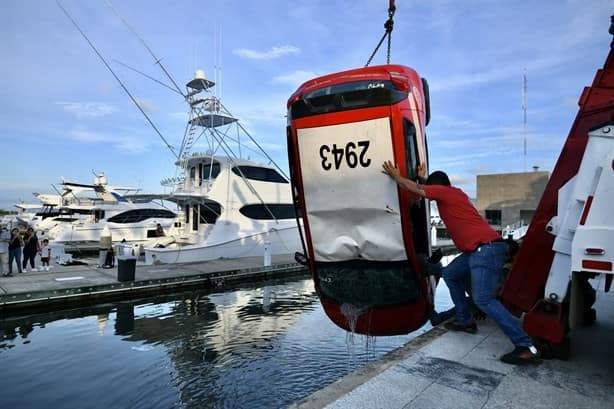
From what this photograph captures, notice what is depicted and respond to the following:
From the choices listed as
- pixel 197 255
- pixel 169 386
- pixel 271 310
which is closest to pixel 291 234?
pixel 197 255

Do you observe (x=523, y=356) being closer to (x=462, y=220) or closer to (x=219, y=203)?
(x=462, y=220)

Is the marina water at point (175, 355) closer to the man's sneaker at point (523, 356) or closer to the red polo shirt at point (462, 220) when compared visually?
the man's sneaker at point (523, 356)

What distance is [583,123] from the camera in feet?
11.0

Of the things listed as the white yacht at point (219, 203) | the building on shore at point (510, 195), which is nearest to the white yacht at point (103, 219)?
the white yacht at point (219, 203)

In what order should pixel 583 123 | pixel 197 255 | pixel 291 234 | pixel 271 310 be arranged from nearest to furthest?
pixel 583 123, pixel 271 310, pixel 197 255, pixel 291 234

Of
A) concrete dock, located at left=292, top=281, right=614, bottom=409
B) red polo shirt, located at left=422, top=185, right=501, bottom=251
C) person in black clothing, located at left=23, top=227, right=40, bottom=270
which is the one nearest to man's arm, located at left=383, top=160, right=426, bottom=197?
red polo shirt, located at left=422, top=185, right=501, bottom=251

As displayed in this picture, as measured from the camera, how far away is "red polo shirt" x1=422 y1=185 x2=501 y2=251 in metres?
3.62

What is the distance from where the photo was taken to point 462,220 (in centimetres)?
371

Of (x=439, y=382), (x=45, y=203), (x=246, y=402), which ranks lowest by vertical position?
(x=246, y=402)

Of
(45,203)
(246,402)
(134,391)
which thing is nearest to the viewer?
(246,402)

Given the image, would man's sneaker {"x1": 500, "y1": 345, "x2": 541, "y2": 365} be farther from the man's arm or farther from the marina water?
the marina water

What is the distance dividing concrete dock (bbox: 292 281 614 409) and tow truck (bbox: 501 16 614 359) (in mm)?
329

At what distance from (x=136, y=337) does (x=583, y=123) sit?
778 cm

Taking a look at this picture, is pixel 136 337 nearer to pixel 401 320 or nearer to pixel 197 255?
pixel 401 320
